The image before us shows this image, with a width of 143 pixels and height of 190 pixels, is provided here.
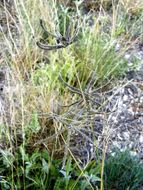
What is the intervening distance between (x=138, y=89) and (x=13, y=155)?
0.86m

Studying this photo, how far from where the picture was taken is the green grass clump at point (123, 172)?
5.35 ft

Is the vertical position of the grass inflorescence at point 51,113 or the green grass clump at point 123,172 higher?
the grass inflorescence at point 51,113

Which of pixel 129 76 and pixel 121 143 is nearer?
pixel 121 143

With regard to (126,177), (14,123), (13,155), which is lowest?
(126,177)

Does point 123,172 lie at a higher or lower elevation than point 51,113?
lower

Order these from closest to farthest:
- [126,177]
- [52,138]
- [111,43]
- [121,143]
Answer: [126,177] < [52,138] < [121,143] < [111,43]

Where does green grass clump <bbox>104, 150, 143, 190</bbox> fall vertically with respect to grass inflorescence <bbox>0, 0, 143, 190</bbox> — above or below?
below

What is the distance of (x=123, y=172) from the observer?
5.46ft

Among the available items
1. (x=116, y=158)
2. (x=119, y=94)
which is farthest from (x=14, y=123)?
(x=119, y=94)

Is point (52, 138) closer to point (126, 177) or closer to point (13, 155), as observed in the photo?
point (13, 155)

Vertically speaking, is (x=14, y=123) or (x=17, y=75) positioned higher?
(x=17, y=75)

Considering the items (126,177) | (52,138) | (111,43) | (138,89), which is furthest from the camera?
(138,89)

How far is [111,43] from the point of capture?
6.66 feet

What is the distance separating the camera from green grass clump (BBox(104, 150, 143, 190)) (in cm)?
163
